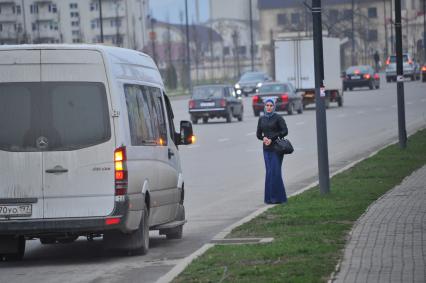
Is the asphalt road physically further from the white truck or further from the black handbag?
the white truck

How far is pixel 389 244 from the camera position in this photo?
1241 cm

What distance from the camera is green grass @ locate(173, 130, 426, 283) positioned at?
1082cm

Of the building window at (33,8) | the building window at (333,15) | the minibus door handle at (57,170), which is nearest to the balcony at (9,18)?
the building window at (33,8)

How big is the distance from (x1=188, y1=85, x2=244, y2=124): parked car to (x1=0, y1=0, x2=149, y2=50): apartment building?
2123 cm

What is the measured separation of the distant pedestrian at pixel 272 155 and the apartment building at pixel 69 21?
A: 5420 cm

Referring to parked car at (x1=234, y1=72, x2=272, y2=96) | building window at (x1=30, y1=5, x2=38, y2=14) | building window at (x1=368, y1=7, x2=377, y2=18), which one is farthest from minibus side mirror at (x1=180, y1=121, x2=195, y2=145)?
building window at (x1=368, y1=7, x2=377, y2=18)

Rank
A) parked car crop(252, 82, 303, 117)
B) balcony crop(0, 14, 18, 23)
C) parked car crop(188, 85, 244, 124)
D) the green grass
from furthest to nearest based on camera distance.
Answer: balcony crop(0, 14, 18, 23)
parked car crop(252, 82, 303, 117)
parked car crop(188, 85, 244, 124)
the green grass

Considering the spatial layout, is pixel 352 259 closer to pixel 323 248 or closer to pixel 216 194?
pixel 323 248

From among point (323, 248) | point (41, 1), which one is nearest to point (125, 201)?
point (323, 248)

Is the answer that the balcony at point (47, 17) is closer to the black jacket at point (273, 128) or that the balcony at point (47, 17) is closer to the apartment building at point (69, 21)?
the apartment building at point (69, 21)

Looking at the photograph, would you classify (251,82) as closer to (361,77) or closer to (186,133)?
(361,77)

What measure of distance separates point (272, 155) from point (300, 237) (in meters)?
5.84

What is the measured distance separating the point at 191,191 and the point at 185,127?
7241 mm

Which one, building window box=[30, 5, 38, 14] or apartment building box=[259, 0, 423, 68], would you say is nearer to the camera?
building window box=[30, 5, 38, 14]
